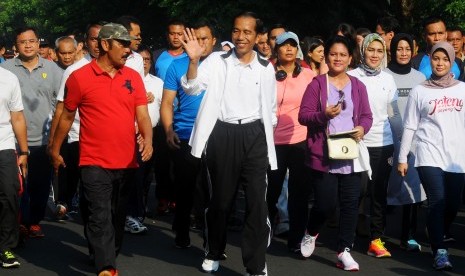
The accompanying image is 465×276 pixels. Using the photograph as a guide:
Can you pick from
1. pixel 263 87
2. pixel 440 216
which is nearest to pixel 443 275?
pixel 440 216

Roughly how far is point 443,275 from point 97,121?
321 centimetres

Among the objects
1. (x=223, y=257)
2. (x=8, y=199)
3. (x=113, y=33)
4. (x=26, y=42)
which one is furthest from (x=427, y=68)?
(x=8, y=199)

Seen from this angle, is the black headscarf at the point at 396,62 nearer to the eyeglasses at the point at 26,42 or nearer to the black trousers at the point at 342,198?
the black trousers at the point at 342,198

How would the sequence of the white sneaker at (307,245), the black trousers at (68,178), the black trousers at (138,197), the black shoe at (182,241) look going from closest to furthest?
the white sneaker at (307,245) → the black shoe at (182,241) → the black trousers at (138,197) → the black trousers at (68,178)

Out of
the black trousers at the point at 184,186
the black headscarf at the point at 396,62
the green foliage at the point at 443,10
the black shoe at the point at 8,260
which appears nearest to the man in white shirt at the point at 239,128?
the black trousers at the point at 184,186

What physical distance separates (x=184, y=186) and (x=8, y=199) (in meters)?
1.66

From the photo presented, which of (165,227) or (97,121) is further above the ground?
(97,121)

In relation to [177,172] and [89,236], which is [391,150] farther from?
[89,236]

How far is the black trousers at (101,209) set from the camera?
837 cm

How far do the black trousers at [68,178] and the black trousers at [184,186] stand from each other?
1771 millimetres

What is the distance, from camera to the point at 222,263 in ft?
31.1

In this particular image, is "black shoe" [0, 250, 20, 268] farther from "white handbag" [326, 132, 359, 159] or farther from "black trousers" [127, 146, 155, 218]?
"white handbag" [326, 132, 359, 159]

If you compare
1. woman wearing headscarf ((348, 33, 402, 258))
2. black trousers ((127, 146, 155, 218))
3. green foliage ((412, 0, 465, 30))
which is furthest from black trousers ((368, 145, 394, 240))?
green foliage ((412, 0, 465, 30))

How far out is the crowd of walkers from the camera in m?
8.62
